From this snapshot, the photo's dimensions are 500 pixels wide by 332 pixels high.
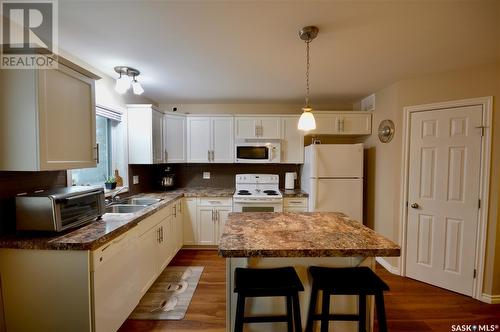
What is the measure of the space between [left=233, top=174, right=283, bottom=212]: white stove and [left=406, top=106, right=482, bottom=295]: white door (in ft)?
5.52

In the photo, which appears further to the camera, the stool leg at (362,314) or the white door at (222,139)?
the white door at (222,139)

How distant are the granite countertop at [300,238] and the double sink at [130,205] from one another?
4.24ft

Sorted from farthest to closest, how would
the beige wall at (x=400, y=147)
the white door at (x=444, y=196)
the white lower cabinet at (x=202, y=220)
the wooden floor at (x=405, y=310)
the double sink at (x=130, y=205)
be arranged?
the white lower cabinet at (x=202, y=220)
the double sink at (x=130, y=205)
the white door at (x=444, y=196)
the beige wall at (x=400, y=147)
the wooden floor at (x=405, y=310)

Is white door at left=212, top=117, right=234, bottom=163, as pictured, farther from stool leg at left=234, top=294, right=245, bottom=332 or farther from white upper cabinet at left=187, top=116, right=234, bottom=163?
stool leg at left=234, top=294, right=245, bottom=332

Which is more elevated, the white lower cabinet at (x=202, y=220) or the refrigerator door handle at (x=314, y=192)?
the refrigerator door handle at (x=314, y=192)

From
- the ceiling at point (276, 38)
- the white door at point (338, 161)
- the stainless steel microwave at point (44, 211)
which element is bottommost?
the stainless steel microwave at point (44, 211)

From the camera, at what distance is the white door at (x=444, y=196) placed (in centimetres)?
229

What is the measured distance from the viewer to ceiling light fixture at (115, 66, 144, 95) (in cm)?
223

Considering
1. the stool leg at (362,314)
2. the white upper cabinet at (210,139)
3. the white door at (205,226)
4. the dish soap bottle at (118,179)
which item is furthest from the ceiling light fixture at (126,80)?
the stool leg at (362,314)

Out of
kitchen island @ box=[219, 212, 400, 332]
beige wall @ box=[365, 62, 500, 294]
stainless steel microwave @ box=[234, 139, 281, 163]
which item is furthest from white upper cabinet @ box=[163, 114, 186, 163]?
beige wall @ box=[365, 62, 500, 294]

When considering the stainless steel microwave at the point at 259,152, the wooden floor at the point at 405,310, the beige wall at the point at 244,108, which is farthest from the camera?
the beige wall at the point at 244,108

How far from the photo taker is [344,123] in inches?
136

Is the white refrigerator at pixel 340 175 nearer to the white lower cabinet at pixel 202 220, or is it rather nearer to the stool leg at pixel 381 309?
the white lower cabinet at pixel 202 220

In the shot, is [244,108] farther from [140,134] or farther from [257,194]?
[140,134]
